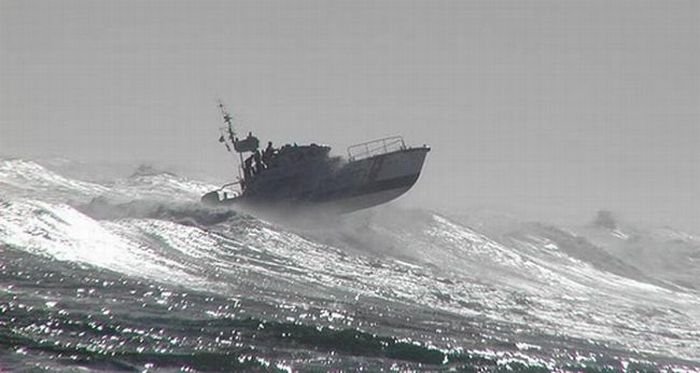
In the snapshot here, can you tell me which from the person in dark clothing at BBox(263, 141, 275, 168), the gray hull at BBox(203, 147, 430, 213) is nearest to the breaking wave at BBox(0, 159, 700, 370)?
the gray hull at BBox(203, 147, 430, 213)

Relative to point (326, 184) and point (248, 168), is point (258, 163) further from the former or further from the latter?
point (326, 184)

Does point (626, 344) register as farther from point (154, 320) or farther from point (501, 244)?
point (501, 244)

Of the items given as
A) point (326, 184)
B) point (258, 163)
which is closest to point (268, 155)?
point (258, 163)

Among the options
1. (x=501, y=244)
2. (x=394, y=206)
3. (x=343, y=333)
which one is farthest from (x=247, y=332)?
(x=394, y=206)

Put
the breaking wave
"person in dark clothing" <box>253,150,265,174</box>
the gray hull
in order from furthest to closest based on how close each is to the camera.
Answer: "person in dark clothing" <box>253,150,265,174</box>
the gray hull
the breaking wave

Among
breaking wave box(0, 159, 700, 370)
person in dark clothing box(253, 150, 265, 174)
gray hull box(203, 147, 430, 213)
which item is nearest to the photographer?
breaking wave box(0, 159, 700, 370)

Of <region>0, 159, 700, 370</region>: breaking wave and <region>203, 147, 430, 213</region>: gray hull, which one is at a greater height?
<region>203, 147, 430, 213</region>: gray hull

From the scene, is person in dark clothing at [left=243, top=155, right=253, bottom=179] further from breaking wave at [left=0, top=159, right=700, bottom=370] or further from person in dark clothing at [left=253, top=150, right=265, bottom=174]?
breaking wave at [left=0, top=159, right=700, bottom=370]

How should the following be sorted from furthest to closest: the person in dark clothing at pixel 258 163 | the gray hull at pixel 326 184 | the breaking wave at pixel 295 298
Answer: the person in dark clothing at pixel 258 163 < the gray hull at pixel 326 184 < the breaking wave at pixel 295 298

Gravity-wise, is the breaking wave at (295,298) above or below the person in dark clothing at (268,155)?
below

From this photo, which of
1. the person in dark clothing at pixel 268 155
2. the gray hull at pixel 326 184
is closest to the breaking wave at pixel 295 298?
the gray hull at pixel 326 184

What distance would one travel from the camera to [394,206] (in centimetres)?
6556

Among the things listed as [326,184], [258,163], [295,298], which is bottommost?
[295,298]

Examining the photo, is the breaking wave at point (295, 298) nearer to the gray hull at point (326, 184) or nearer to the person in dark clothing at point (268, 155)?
the gray hull at point (326, 184)
